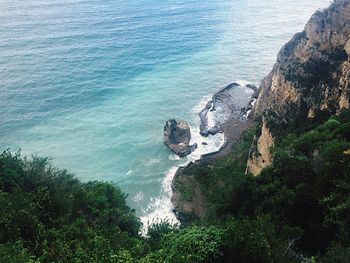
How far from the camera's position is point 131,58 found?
109 meters

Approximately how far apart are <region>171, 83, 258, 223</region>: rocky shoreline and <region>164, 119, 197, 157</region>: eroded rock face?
11.5 feet

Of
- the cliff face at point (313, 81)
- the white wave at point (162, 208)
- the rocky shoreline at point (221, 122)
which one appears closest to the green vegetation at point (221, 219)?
the cliff face at point (313, 81)

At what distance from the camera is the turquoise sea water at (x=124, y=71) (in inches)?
2955

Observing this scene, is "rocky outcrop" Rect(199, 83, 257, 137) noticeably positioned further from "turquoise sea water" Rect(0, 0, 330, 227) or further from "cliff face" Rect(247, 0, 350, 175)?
"cliff face" Rect(247, 0, 350, 175)

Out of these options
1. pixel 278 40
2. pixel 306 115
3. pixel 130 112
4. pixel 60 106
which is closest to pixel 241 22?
pixel 278 40

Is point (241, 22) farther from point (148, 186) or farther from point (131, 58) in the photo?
point (148, 186)

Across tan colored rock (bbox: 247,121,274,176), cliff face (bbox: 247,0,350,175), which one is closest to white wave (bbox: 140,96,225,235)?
tan colored rock (bbox: 247,121,274,176)

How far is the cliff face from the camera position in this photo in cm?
5463

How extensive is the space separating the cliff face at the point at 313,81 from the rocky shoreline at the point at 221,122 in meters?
11.7

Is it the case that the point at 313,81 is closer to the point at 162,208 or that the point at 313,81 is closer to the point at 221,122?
the point at 221,122

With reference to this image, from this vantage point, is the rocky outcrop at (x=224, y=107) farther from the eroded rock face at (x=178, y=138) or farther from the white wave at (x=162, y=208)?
the white wave at (x=162, y=208)

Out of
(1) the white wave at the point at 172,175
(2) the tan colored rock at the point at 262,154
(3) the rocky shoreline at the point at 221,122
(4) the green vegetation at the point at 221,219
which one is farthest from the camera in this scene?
(1) the white wave at the point at 172,175

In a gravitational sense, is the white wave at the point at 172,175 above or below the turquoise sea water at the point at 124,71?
below

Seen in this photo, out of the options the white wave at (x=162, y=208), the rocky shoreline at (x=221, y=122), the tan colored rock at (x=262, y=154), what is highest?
the tan colored rock at (x=262, y=154)
